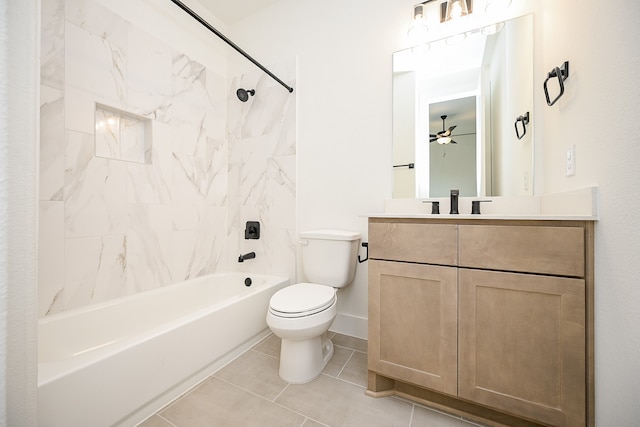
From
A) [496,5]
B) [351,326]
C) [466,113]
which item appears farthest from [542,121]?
[351,326]

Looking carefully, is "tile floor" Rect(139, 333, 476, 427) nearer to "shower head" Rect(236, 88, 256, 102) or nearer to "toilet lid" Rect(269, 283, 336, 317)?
"toilet lid" Rect(269, 283, 336, 317)

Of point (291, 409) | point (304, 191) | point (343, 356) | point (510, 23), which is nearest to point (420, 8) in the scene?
point (510, 23)

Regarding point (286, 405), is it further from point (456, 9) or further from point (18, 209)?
point (456, 9)

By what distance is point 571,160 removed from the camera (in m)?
1.08

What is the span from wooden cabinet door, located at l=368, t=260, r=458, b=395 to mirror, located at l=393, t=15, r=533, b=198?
712 mm

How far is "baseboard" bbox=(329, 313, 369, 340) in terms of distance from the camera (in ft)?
6.18

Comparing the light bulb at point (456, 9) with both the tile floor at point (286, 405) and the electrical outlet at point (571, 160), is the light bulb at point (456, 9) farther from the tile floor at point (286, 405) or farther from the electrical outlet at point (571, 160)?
the tile floor at point (286, 405)

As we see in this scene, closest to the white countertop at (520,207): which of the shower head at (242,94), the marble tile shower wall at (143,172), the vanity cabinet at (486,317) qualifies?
the vanity cabinet at (486,317)

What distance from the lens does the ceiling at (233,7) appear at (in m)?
2.17

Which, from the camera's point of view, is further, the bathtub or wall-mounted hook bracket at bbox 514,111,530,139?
wall-mounted hook bracket at bbox 514,111,530,139

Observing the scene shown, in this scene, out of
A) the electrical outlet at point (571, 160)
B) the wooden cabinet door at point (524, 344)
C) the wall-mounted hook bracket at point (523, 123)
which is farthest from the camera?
the wall-mounted hook bracket at point (523, 123)

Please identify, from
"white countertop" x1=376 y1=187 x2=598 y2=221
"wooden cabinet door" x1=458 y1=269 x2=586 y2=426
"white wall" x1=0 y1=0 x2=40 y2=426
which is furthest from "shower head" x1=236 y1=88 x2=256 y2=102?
"wooden cabinet door" x1=458 y1=269 x2=586 y2=426

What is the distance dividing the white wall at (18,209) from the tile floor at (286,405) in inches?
28.0

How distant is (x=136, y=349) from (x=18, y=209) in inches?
30.8
